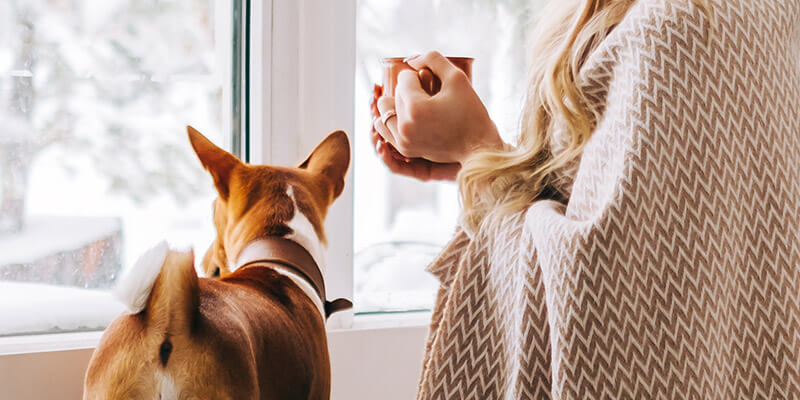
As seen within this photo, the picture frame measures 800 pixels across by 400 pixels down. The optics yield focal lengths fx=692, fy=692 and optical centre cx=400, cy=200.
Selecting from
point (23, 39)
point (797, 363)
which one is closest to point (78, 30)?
point (23, 39)

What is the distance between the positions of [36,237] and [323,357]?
0.41 metres

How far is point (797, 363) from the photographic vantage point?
1.49 feet

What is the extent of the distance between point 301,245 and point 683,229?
1.32ft

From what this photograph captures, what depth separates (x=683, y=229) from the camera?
1.42 ft

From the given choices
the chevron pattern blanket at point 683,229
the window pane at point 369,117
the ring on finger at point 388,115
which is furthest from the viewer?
the window pane at point 369,117

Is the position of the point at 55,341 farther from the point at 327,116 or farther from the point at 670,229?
the point at 670,229

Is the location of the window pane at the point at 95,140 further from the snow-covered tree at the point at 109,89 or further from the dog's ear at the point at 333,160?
the dog's ear at the point at 333,160

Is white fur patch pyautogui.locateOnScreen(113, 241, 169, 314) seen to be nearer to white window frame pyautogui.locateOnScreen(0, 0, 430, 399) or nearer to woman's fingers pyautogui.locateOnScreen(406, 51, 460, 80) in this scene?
woman's fingers pyautogui.locateOnScreen(406, 51, 460, 80)

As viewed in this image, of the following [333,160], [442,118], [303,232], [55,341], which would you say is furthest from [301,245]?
[55,341]

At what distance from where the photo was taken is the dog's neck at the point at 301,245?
27.6 inches

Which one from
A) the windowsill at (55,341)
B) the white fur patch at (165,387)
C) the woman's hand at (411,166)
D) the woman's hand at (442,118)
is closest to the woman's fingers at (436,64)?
the woman's hand at (442,118)

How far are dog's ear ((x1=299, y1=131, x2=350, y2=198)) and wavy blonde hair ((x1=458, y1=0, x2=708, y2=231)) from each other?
0.27 m

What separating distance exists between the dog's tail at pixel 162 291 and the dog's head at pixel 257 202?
15 cm

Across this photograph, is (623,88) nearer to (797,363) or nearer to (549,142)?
(549,142)
